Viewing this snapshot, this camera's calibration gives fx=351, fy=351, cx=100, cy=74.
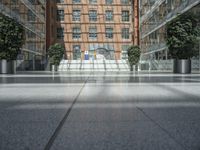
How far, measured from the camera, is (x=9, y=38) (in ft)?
89.9

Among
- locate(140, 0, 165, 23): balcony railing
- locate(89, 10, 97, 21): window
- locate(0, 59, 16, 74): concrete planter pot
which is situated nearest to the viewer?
locate(0, 59, 16, 74): concrete planter pot

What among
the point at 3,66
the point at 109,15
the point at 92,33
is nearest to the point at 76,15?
the point at 92,33

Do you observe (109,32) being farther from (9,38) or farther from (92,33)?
(9,38)

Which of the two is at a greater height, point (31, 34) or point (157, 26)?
point (157, 26)

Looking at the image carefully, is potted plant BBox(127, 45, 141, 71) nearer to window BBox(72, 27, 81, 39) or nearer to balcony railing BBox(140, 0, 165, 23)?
balcony railing BBox(140, 0, 165, 23)

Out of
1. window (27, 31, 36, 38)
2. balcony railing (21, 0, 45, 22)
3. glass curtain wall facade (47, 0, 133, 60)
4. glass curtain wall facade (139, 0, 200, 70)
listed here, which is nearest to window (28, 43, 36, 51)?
window (27, 31, 36, 38)

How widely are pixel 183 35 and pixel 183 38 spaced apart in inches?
9.1

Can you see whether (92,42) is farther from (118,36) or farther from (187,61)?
(187,61)

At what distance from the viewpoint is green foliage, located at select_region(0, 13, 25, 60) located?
27406 mm

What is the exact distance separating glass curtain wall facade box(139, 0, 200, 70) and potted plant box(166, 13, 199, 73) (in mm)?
5188

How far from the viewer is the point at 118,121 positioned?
494 cm

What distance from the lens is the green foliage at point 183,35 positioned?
1073 inches

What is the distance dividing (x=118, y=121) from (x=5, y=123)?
1563 millimetres

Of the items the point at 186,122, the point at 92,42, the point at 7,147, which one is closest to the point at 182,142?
the point at 186,122
